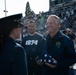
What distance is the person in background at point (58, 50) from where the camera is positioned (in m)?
4.70

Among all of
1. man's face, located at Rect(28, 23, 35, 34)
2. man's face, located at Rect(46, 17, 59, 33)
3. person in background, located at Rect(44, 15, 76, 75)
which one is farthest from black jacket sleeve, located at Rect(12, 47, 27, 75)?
man's face, located at Rect(28, 23, 35, 34)

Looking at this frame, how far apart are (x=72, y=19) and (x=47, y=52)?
21.4 meters

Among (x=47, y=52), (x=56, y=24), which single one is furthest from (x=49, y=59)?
(x=56, y=24)

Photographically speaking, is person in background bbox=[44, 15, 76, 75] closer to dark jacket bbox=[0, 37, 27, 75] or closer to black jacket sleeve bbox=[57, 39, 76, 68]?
black jacket sleeve bbox=[57, 39, 76, 68]

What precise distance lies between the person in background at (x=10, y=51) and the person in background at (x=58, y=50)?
1.60 m

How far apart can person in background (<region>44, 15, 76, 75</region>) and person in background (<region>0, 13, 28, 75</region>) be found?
1.60 m

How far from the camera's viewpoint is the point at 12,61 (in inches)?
121

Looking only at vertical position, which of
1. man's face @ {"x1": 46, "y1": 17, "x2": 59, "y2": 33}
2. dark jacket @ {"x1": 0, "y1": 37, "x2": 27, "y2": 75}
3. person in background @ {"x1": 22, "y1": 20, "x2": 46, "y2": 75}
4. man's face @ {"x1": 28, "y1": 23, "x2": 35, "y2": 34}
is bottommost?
person in background @ {"x1": 22, "y1": 20, "x2": 46, "y2": 75}

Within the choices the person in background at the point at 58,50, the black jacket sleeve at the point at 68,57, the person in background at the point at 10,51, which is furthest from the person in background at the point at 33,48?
the person in background at the point at 10,51

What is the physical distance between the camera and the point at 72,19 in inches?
1022

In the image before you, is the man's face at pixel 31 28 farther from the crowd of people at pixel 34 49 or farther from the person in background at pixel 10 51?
the person in background at pixel 10 51

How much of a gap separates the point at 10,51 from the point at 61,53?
1.75 m

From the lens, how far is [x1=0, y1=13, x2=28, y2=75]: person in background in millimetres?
3086

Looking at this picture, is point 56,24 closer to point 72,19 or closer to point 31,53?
point 31,53
